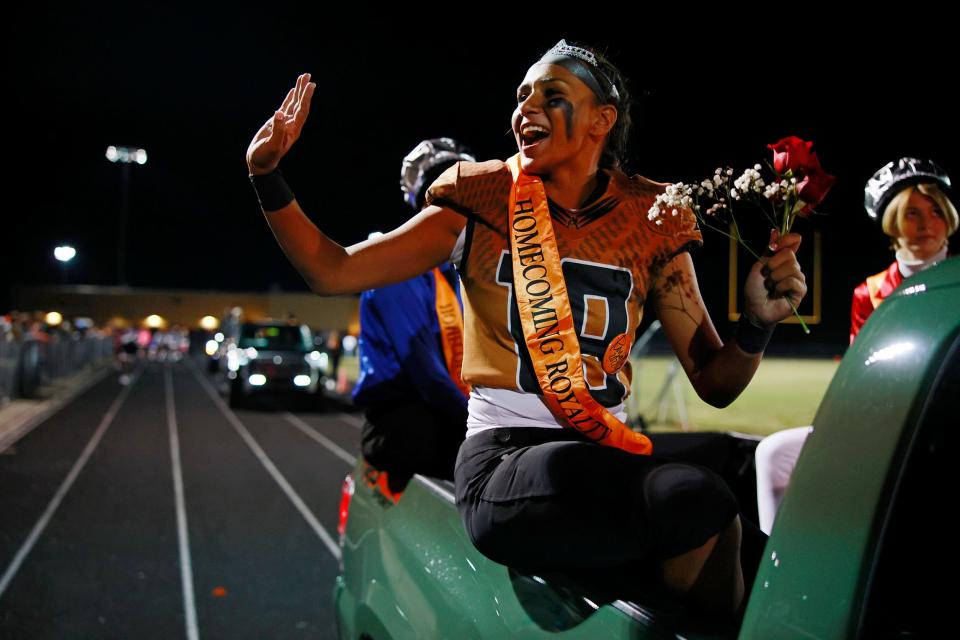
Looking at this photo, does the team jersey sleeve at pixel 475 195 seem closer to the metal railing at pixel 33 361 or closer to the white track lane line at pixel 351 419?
the white track lane line at pixel 351 419

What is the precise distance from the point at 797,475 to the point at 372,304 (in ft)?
7.64

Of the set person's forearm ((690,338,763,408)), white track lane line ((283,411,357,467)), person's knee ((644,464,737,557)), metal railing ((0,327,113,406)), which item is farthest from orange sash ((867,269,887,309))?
metal railing ((0,327,113,406))

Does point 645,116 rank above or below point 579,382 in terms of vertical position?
above

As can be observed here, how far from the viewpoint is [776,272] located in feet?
6.32

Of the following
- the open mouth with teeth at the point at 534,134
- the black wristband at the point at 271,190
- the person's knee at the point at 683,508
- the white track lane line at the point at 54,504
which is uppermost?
the open mouth with teeth at the point at 534,134

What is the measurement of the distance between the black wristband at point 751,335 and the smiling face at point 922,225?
1.29 m

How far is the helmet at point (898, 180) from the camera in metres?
3.06

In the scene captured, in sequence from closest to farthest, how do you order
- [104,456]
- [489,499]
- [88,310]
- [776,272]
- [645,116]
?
[489,499]
[776,272]
[645,116]
[104,456]
[88,310]

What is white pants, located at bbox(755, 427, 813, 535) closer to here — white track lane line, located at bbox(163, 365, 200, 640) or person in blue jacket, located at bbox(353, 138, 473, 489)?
person in blue jacket, located at bbox(353, 138, 473, 489)

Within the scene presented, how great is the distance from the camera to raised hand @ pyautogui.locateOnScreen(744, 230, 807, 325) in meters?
1.92

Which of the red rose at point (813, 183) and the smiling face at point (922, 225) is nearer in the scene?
the red rose at point (813, 183)

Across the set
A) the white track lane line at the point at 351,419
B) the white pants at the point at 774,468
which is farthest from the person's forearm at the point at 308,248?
the white track lane line at the point at 351,419

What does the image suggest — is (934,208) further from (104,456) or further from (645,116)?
(104,456)

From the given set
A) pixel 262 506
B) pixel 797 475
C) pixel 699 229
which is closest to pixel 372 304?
pixel 699 229
